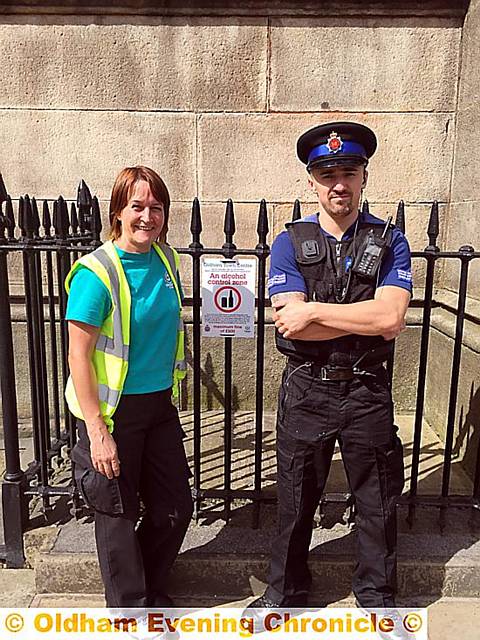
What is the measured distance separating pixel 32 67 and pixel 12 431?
10.9ft

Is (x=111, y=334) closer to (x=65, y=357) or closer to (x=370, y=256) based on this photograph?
(x=370, y=256)

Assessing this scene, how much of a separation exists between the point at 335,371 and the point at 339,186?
81cm

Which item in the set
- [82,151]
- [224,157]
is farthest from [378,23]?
[82,151]

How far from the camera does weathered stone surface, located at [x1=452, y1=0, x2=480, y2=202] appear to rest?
4523 mm

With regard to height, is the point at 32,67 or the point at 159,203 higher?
the point at 32,67

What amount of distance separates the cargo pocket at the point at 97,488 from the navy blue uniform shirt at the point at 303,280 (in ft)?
3.61

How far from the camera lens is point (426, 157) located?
5.00 m

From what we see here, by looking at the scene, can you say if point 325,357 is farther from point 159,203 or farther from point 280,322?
point 159,203

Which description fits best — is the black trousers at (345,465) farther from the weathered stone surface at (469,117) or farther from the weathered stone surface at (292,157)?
the weathered stone surface at (292,157)

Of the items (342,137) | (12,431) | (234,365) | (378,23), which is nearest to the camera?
(342,137)

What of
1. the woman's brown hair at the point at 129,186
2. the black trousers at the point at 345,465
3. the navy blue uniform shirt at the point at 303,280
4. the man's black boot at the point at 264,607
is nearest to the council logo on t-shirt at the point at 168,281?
the woman's brown hair at the point at 129,186

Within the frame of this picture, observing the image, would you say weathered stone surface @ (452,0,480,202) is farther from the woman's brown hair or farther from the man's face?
the woman's brown hair

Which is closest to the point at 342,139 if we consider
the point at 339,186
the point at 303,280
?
the point at 339,186

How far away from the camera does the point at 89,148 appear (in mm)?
5043
